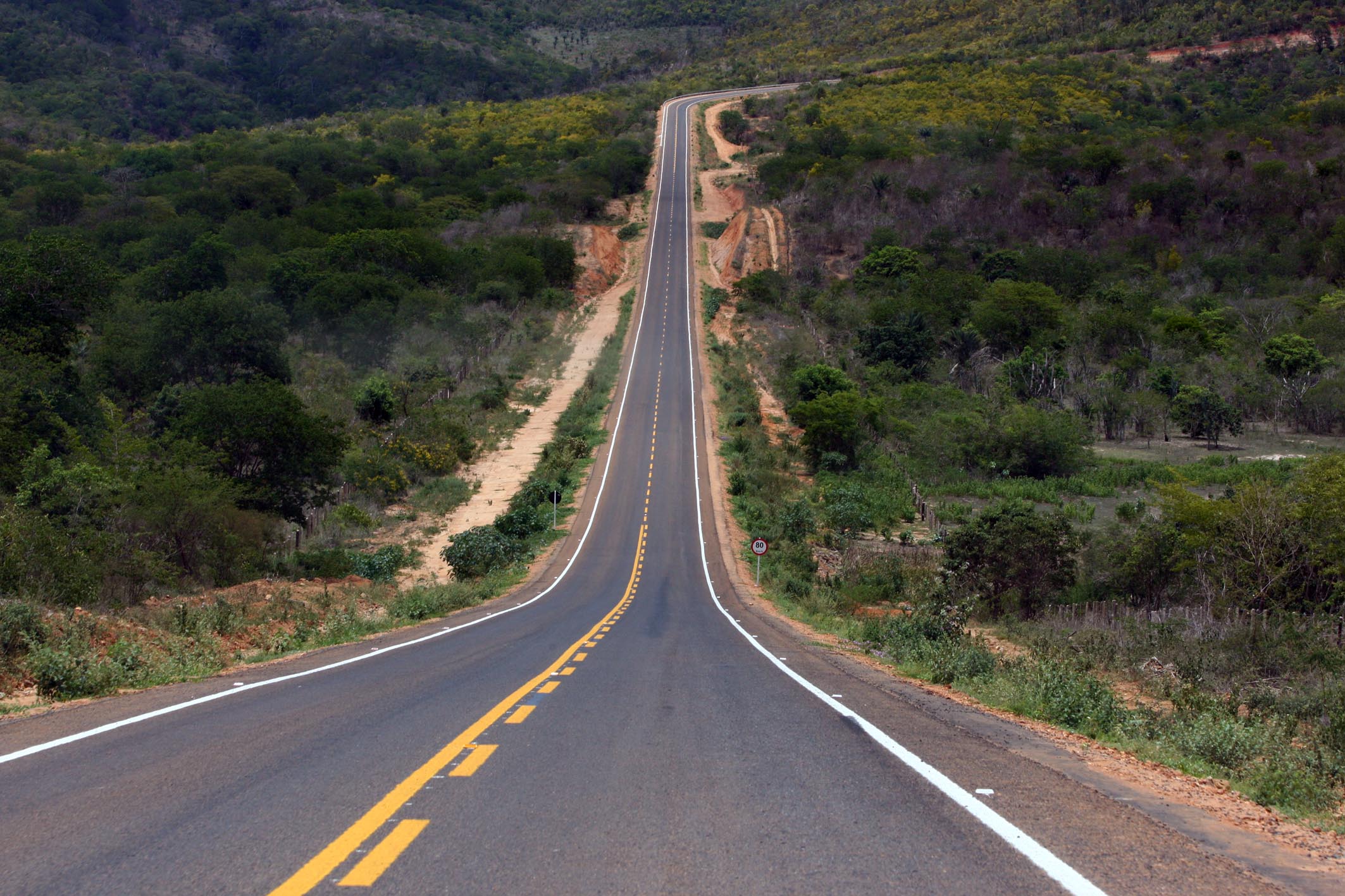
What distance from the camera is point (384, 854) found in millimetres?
4438

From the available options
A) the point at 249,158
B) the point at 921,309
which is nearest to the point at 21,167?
the point at 249,158

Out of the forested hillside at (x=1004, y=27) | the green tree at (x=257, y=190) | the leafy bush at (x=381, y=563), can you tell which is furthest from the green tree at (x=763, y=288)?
the forested hillside at (x=1004, y=27)

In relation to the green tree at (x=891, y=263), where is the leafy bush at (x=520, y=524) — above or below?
below

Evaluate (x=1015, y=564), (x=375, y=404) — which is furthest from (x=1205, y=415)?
(x=375, y=404)

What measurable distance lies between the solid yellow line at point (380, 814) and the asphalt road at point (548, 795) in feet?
0.07

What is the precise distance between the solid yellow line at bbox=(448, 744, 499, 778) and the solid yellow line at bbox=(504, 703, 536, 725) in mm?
917

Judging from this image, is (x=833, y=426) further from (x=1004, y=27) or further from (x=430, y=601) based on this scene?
(x=1004, y=27)

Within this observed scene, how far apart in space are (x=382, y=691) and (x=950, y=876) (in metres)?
6.71

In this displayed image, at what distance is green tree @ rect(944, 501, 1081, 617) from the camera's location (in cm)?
2655

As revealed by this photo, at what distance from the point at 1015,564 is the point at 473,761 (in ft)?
77.0

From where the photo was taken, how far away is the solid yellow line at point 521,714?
7707 mm

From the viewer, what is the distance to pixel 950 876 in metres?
4.22

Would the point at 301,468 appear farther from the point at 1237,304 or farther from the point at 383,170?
the point at 383,170

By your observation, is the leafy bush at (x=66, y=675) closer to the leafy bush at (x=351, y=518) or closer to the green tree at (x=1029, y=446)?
the leafy bush at (x=351, y=518)
